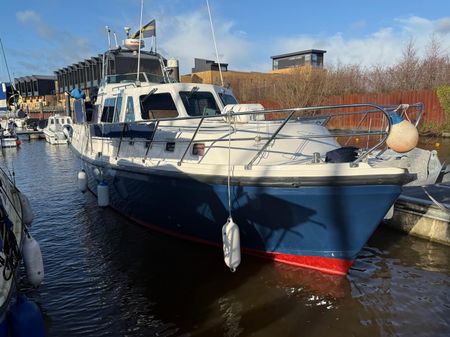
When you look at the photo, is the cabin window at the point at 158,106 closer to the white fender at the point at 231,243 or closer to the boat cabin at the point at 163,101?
the boat cabin at the point at 163,101

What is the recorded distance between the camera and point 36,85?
61.9 m

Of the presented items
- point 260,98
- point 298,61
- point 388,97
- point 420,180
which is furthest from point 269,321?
point 298,61

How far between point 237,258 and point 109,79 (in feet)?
19.2

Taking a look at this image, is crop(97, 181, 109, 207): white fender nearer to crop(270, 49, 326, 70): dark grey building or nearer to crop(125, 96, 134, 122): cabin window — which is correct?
crop(125, 96, 134, 122): cabin window

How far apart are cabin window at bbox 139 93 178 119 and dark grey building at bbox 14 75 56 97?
196ft

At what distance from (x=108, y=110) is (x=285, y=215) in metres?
4.87

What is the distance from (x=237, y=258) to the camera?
178 inches

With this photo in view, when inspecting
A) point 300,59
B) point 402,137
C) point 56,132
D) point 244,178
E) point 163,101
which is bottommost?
point 244,178

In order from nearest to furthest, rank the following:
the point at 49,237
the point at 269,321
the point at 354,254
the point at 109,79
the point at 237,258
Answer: the point at 269,321, the point at 237,258, the point at 354,254, the point at 49,237, the point at 109,79

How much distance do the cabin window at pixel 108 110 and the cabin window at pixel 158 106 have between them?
3.66 ft

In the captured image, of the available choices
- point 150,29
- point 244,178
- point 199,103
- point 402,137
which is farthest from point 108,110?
point 402,137

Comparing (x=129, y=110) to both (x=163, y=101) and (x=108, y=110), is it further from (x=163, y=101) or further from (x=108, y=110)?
(x=108, y=110)

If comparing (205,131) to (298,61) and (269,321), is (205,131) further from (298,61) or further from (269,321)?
(298,61)

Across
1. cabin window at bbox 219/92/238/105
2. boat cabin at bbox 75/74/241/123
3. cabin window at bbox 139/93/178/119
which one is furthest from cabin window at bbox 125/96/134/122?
cabin window at bbox 219/92/238/105
